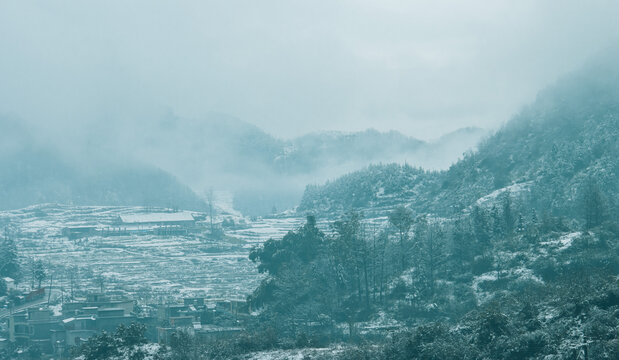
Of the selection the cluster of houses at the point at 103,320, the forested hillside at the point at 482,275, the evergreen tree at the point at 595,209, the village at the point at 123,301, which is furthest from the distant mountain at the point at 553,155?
the cluster of houses at the point at 103,320

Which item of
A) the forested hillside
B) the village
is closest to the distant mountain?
the forested hillside

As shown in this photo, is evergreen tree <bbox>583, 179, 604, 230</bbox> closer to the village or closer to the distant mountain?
the distant mountain

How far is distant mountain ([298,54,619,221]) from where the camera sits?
14838 centimetres

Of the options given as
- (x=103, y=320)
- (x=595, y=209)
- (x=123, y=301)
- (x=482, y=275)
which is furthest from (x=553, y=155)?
(x=103, y=320)

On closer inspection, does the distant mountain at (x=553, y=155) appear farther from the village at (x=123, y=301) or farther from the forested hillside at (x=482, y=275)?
the village at (x=123, y=301)

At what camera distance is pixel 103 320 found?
119m

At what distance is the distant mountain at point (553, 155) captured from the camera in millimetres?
148375

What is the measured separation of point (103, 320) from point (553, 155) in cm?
8059

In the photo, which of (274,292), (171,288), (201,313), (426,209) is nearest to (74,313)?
(201,313)

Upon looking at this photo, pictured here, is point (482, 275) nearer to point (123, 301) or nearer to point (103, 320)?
point (103, 320)

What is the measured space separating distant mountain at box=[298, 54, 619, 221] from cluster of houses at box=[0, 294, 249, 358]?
50.2 metres

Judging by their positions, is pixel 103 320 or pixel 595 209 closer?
pixel 595 209

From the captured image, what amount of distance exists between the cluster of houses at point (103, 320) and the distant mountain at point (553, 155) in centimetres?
5020

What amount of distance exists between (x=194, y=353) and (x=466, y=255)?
139 ft
